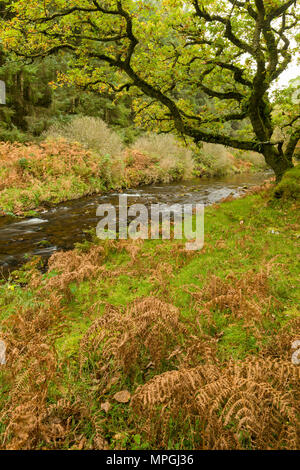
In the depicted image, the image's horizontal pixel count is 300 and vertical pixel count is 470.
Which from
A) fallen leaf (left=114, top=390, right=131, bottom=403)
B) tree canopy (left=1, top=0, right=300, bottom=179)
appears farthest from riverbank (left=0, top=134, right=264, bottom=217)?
fallen leaf (left=114, top=390, right=131, bottom=403)

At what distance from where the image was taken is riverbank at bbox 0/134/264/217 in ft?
40.3

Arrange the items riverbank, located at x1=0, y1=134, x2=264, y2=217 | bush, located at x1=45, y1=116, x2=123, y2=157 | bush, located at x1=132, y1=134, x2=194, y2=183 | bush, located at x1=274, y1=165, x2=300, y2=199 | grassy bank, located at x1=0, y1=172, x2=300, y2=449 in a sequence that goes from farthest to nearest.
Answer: bush, located at x1=132, y1=134, x2=194, y2=183 → bush, located at x1=45, y1=116, x2=123, y2=157 → riverbank, located at x1=0, y1=134, x2=264, y2=217 → bush, located at x1=274, y1=165, x2=300, y2=199 → grassy bank, located at x1=0, y1=172, x2=300, y2=449

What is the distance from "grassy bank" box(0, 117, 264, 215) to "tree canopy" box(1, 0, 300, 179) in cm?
312

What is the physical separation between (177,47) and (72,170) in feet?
29.9

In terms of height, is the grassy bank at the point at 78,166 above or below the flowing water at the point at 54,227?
above

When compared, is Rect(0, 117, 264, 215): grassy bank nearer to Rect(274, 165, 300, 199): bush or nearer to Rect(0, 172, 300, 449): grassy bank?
Rect(274, 165, 300, 199): bush

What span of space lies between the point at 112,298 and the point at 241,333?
2.30 meters

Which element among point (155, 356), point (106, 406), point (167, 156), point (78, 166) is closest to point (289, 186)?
point (155, 356)

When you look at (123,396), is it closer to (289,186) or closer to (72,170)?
(289,186)

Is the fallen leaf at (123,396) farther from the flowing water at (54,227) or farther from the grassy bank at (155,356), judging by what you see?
the flowing water at (54,227)

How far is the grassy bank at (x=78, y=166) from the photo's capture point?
12531 millimetres

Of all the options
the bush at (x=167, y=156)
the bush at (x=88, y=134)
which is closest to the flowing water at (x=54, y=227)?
the bush at (x=88, y=134)

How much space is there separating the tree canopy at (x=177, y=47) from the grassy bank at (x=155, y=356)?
5424 mm

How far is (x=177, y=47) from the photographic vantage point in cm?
834
